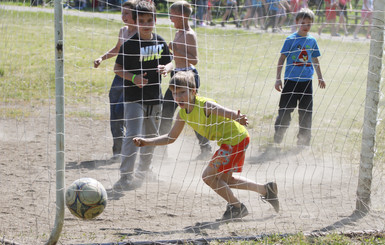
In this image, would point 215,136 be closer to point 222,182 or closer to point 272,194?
point 222,182

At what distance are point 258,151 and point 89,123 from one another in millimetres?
2893

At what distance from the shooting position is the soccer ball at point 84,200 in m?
4.11

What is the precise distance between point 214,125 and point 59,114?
4.65ft

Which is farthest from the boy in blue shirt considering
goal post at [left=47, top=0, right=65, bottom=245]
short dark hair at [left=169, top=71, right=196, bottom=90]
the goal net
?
goal post at [left=47, top=0, right=65, bottom=245]

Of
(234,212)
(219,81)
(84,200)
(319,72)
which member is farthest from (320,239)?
(219,81)

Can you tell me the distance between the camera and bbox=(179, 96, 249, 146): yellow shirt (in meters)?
4.62

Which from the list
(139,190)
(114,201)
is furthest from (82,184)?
(139,190)

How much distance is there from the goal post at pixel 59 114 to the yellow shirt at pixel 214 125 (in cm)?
119

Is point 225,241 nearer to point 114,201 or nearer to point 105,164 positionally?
point 114,201

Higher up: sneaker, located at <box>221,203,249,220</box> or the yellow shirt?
the yellow shirt

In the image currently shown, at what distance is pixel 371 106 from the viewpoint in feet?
15.8

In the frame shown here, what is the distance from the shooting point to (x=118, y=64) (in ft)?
18.3

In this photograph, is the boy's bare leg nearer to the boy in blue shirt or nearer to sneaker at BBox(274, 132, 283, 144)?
the boy in blue shirt

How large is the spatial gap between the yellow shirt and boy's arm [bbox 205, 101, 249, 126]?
0.05 m
